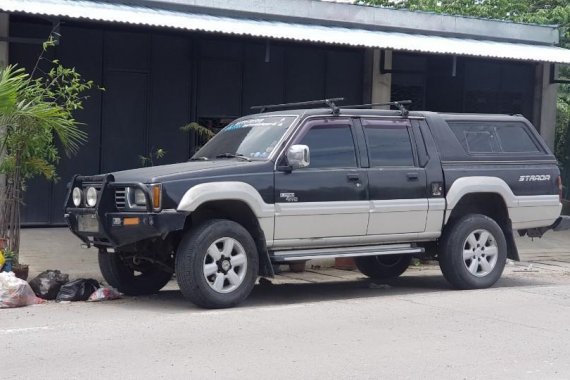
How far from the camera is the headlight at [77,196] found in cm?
1012

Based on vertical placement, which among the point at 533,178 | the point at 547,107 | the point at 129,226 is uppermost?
the point at 547,107

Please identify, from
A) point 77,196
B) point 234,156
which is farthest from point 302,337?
point 77,196

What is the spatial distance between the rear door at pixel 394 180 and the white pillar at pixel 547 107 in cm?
1035

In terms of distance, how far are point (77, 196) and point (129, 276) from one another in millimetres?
1139

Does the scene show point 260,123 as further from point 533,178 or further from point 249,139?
point 533,178

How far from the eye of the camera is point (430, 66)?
19.4 m

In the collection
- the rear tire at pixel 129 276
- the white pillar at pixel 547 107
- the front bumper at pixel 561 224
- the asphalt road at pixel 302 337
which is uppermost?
the white pillar at pixel 547 107

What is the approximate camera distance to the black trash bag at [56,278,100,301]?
10.4 meters

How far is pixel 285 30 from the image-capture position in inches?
613

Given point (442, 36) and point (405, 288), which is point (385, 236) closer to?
point (405, 288)

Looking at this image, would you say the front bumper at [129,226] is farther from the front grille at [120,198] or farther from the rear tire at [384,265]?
the rear tire at [384,265]

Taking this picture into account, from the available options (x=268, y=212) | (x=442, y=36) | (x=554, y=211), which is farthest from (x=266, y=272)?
(x=442, y=36)

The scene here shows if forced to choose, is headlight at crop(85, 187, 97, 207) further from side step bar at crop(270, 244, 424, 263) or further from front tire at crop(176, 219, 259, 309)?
side step bar at crop(270, 244, 424, 263)

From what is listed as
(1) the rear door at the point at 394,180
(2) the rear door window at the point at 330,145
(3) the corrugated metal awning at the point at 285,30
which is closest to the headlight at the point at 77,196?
(2) the rear door window at the point at 330,145
